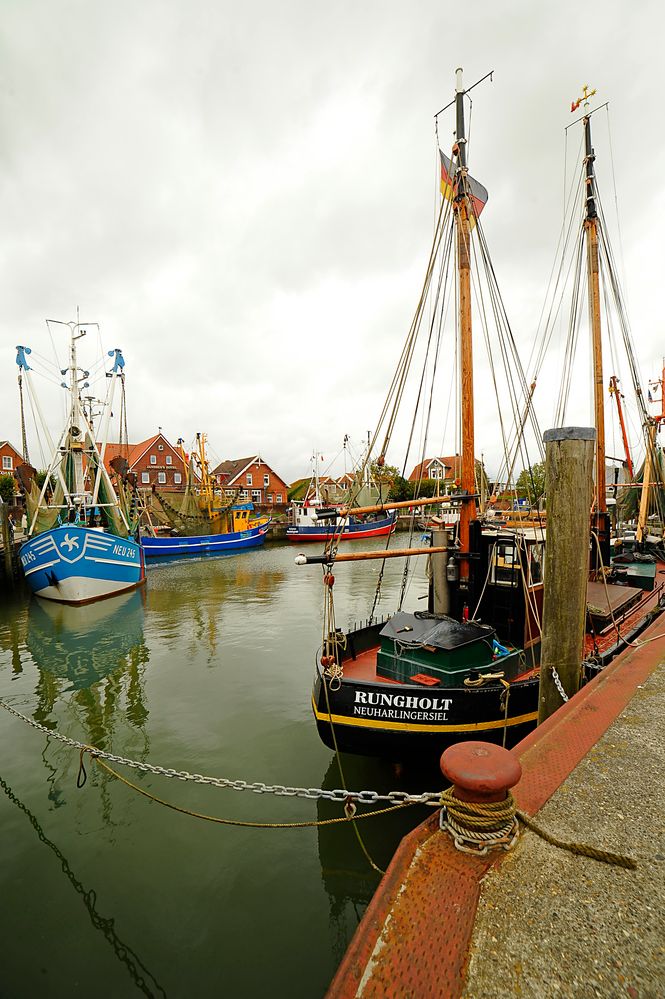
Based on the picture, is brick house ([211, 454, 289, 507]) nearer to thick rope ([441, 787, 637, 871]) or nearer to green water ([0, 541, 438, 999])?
green water ([0, 541, 438, 999])

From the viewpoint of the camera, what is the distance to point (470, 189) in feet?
34.7

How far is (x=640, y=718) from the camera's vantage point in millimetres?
4871

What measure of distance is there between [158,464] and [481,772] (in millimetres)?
64999

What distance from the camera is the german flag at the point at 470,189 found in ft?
34.9

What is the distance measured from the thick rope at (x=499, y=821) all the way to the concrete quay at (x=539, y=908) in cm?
5

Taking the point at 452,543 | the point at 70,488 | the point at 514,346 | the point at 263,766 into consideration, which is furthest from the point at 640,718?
the point at 70,488

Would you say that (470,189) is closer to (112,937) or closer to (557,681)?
(557,681)

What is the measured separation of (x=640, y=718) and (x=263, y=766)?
6.31m

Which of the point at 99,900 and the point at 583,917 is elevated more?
the point at 583,917

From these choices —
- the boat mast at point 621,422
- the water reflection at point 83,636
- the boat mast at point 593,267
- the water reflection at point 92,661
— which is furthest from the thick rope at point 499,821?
the boat mast at point 621,422

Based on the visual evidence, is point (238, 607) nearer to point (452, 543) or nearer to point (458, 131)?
point (452, 543)

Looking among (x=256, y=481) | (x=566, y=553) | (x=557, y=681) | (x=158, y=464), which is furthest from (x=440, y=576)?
(x=256, y=481)

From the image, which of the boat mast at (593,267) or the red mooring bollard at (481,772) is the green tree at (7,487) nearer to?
the boat mast at (593,267)

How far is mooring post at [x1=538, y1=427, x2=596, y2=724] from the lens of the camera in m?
5.30
